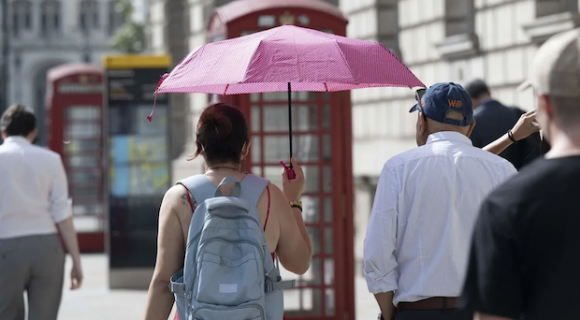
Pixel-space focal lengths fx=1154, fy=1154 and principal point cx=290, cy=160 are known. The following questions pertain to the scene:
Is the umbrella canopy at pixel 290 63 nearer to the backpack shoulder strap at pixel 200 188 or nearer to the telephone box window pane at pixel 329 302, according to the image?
the backpack shoulder strap at pixel 200 188

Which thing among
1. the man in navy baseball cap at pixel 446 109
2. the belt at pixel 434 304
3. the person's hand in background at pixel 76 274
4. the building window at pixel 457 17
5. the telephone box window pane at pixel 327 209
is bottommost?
the person's hand in background at pixel 76 274

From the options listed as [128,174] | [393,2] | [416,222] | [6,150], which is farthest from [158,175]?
[416,222]

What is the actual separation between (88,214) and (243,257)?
1366cm

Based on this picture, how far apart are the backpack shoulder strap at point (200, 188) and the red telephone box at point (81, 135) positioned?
1259cm

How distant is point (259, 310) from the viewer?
3723mm

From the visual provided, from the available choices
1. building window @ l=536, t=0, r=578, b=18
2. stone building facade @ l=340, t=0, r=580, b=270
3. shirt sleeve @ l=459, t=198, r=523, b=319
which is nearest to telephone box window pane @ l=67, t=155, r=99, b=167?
stone building facade @ l=340, t=0, r=580, b=270

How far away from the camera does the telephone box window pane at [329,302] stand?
26.5 feet

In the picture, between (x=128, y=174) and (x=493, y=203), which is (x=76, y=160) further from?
(x=493, y=203)

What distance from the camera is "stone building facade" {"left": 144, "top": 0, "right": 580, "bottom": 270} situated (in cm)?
1003

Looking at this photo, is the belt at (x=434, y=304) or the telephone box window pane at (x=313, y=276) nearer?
the belt at (x=434, y=304)

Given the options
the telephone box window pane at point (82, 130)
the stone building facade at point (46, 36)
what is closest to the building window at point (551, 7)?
the telephone box window pane at point (82, 130)

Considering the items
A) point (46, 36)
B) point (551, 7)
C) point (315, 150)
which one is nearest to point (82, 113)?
point (551, 7)

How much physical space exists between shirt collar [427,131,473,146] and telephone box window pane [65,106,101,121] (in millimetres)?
12751

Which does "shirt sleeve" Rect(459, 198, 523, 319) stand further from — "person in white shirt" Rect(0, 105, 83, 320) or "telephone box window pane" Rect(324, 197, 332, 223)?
"telephone box window pane" Rect(324, 197, 332, 223)
